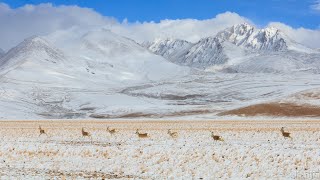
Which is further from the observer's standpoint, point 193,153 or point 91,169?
point 193,153

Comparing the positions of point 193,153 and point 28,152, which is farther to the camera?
point 28,152

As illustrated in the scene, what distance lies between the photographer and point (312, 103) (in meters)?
133

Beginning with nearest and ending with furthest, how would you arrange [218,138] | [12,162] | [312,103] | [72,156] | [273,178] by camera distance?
[273,178], [12,162], [72,156], [218,138], [312,103]

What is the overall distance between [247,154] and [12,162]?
38.5ft

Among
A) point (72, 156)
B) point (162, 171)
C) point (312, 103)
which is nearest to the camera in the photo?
point (162, 171)

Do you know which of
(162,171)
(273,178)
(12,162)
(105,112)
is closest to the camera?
(273,178)

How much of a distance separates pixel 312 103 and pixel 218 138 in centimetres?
10345

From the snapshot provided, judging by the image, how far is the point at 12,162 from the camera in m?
25.3

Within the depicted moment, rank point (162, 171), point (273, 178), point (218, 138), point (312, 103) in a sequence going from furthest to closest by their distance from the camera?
point (312, 103)
point (218, 138)
point (162, 171)
point (273, 178)

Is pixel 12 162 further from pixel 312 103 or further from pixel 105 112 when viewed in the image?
pixel 105 112

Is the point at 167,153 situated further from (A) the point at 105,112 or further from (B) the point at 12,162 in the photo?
(A) the point at 105,112

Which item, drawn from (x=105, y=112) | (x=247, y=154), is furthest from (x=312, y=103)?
(x=247, y=154)

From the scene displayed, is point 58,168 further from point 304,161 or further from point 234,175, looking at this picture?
point 304,161

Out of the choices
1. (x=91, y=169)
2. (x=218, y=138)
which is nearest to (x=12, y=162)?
(x=91, y=169)
